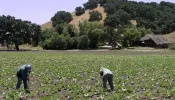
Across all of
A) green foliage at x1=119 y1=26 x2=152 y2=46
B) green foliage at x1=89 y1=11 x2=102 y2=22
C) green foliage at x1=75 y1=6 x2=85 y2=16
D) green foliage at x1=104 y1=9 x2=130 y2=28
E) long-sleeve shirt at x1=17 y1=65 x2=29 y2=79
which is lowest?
long-sleeve shirt at x1=17 y1=65 x2=29 y2=79

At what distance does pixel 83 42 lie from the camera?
78.7 m

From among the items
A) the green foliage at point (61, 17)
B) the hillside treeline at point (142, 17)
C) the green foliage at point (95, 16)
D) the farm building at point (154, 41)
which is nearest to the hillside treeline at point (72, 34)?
the hillside treeline at point (142, 17)

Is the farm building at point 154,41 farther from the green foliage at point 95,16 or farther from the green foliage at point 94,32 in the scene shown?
the green foliage at point 95,16

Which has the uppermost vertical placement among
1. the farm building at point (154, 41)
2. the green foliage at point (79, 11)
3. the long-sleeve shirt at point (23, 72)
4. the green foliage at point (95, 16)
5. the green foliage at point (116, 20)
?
the green foliage at point (79, 11)

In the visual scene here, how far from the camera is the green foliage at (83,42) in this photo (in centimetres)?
7856

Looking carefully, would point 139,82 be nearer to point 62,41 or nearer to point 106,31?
point 62,41

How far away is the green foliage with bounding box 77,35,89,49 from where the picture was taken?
78.6 m

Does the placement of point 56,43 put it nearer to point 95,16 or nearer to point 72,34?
point 72,34

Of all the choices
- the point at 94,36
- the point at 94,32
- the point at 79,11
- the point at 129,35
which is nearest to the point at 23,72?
the point at 94,32

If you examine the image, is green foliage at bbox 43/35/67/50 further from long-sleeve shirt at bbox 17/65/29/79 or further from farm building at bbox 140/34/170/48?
long-sleeve shirt at bbox 17/65/29/79

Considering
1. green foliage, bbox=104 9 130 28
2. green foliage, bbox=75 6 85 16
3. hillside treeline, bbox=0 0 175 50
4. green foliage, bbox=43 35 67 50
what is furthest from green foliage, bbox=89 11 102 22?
green foliage, bbox=43 35 67 50

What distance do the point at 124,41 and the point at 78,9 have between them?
246 feet

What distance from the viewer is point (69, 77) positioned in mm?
21219

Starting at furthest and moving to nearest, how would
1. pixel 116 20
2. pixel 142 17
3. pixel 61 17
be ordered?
pixel 61 17, pixel 142 17, pixel 116 20
